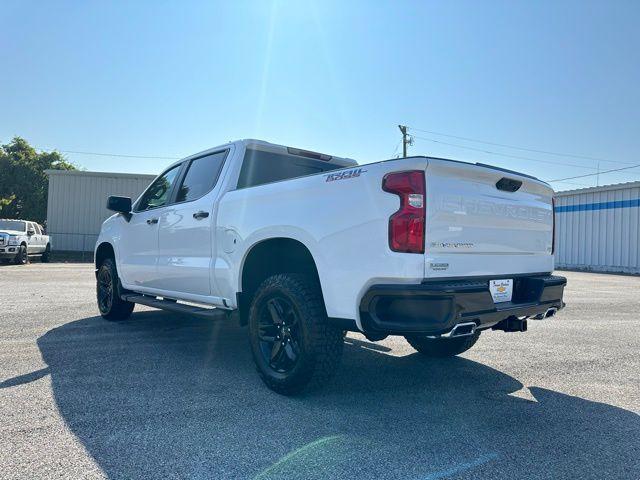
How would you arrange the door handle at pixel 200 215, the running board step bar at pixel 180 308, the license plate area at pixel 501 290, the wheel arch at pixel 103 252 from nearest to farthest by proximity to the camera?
1. the license plate area at pixel 501 290
2. the running board step bar at pixel 180 308
3. the door handle at pixel 200 215
4. the wheel arch at pixel 103 252

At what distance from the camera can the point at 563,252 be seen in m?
25.4

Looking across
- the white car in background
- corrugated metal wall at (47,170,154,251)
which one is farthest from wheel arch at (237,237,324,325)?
corrugated metal wall at (47,170,154,251)

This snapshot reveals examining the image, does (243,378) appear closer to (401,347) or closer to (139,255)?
(401,347)

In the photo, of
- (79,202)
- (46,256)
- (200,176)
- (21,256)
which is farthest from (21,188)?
(200,176)

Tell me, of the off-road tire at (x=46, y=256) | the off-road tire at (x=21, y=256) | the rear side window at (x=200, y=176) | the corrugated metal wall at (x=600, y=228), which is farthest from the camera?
the corrugated metal wall at (x=600, y=228)

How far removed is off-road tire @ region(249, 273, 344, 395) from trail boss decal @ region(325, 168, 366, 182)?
80 centimetres

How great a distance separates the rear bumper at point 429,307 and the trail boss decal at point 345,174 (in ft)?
2.51

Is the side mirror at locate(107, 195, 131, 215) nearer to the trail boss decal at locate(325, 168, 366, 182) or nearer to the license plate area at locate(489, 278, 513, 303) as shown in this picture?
the trail boss decal at locate(325, 168, 366, 182)

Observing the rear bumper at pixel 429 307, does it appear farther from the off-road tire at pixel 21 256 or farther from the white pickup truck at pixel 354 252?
the off-road tire at pixel 21 256

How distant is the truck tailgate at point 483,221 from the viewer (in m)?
3.06

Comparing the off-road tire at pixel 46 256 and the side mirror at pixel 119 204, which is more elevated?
the side mirror at pixel 119 204

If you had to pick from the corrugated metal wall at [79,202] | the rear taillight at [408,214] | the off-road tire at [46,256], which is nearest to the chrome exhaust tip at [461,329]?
the rear taillight at [408,214]

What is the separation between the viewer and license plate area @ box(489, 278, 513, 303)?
3.37 m

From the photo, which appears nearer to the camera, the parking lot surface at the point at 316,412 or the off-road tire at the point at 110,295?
the parking lot surface at the point at 316,412
